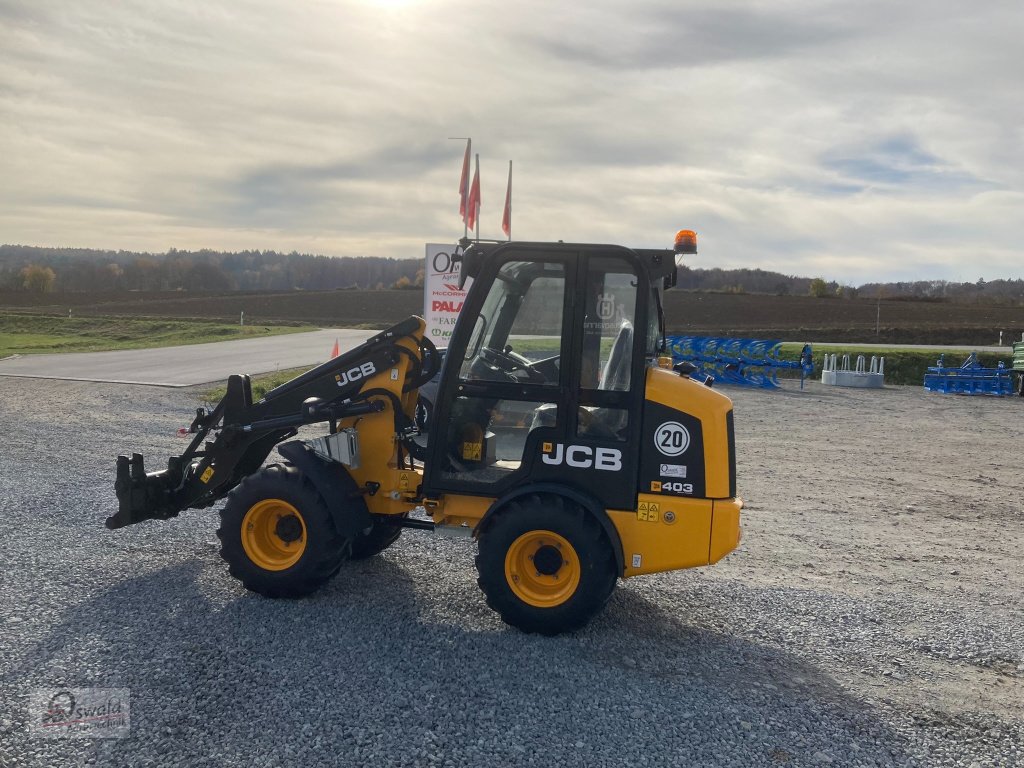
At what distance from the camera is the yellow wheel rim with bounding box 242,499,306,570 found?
547 centimetres

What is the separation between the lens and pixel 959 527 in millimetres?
8555

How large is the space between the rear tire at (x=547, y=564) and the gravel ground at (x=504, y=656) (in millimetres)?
178

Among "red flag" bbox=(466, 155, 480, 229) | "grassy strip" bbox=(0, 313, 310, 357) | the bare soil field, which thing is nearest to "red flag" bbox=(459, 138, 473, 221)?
"red flag" bbox=(466, 155, 480, 229)

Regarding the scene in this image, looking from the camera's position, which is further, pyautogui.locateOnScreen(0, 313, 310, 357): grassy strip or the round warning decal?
pyautogui.locateOnScreen(0, 313, 310, 357): grassy strip

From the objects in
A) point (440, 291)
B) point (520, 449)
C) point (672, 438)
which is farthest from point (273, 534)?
point (440, 291)

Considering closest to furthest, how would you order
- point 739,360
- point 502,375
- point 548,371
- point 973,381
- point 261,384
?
1. point 548,371
2. point 502,375
3. point 261,384
4. point 739,360
5. point 973,381

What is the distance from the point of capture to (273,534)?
564cm

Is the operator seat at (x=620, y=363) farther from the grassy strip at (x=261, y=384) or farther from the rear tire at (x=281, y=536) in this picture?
the grassy strip at (x=261, y=384)

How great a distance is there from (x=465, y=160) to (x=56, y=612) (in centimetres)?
1272

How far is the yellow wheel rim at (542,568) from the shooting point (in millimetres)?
5008

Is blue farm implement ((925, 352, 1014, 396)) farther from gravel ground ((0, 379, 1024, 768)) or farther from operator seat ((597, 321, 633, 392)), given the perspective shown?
operator seat ((597, 321, 633, 392))

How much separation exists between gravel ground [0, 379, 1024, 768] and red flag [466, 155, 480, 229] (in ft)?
32.4

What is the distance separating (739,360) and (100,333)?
25.8 m

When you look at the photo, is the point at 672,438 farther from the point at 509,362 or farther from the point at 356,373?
the point at 356,373
